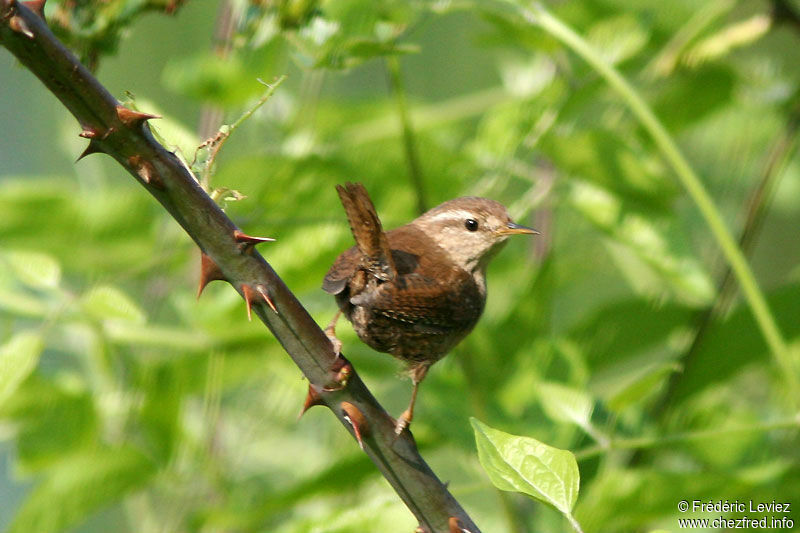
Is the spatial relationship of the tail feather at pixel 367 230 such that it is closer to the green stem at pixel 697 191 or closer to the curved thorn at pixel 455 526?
the green stem at pixel 697 191

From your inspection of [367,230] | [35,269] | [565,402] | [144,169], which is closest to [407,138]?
[367,230]

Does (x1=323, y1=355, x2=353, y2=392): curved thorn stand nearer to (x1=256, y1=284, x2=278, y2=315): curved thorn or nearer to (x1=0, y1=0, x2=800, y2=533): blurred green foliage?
(x1=256, y1=284, x2=278, y2=315): curved thorn

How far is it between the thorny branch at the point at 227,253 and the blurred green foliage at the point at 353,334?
432mm

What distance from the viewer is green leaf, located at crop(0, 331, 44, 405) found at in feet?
5.20

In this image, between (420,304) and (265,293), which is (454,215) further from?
(265,293)

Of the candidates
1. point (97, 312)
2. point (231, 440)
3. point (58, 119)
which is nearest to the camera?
point (97, 312)

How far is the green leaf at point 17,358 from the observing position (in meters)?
1.59

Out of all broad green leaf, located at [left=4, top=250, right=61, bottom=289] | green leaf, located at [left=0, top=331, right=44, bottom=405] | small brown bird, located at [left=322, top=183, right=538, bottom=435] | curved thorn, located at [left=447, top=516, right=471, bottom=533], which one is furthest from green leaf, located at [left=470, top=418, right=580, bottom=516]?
broad green leaf, located at [left=4, top=250, right=61, bottom=289]

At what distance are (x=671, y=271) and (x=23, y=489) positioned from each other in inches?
102

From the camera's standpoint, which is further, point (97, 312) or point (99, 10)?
point (97, 312)

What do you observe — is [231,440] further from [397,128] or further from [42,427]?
[397,128]

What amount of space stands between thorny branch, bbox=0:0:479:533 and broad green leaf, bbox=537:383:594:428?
487 millimetres

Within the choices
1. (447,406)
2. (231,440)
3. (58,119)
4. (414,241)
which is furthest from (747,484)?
(58,119)

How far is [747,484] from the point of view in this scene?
1.84 m
